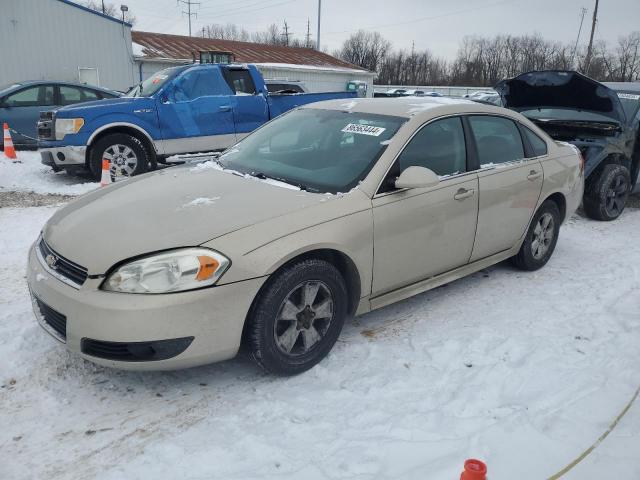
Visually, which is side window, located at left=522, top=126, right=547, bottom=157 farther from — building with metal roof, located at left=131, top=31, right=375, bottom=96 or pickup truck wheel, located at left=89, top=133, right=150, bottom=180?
building with metal roof, located at left=131, top=31, right=375, bottom=96

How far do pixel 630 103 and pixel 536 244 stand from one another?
3864mm

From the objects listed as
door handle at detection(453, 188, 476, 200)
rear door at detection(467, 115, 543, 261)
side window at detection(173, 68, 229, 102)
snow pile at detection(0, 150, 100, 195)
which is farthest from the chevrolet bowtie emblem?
side window at detection(173, 68, 229, 102)

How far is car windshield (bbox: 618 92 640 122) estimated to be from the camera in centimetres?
724

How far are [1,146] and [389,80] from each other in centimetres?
6823

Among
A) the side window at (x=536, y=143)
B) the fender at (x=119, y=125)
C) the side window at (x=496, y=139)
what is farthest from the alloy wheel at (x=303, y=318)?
the fender at (x=119, y=125)

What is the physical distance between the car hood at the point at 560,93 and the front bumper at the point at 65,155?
20.8 feet

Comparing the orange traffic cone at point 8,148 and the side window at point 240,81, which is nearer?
the side window at point 240,81

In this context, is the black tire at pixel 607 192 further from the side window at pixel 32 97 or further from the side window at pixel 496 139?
the side window at pixel 32 97

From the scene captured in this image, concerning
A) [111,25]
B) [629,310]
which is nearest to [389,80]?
[111,25]

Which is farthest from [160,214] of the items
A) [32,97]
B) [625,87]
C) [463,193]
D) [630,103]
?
[32,97]

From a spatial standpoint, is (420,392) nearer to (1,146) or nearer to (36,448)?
(36,448)

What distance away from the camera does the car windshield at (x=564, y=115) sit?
7270mm

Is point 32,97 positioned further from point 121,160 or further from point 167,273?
point 167,273

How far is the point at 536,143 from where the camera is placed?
4.89 metres
